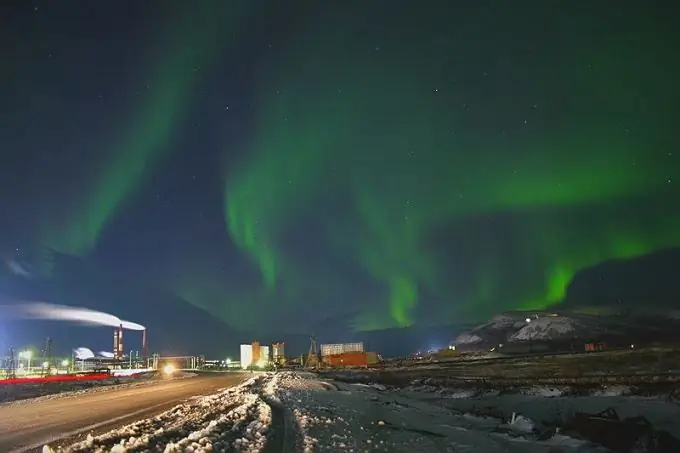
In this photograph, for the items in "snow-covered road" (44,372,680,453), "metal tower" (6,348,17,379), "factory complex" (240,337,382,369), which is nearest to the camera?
"snow-covered road" (44,372,680,453)

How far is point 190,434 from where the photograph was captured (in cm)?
1717

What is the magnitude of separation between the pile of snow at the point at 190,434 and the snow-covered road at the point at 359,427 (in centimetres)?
3

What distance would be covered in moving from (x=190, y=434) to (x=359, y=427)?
19.6 feet

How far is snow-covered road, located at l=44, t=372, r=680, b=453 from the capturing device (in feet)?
50.8

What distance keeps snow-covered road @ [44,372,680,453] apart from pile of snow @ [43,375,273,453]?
27 millimetres

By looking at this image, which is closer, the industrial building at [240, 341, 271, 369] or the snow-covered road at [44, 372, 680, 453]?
the snow-covered road at [44, 372, 680, 453]

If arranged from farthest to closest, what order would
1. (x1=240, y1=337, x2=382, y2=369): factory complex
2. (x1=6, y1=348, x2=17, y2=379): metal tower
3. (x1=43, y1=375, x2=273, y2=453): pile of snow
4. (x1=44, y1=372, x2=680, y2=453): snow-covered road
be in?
(x1=240, y1=337, x2=382, y2=369): factory complex → (x1=6, y1=348, x2=17, y2=379): metal tower → (x1=44, y1=372, x2=680, y2=453): snow-covered road → (x1=43, y1=375, x2=273, y2=453): pile of snow

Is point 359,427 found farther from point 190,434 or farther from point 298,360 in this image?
point 298,360

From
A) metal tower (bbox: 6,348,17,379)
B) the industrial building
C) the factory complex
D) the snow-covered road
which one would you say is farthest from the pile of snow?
the industrial building

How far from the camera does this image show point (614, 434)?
15.8 m

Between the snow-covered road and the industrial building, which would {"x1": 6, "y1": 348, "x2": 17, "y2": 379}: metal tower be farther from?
the snow-covered road

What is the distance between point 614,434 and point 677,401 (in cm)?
876

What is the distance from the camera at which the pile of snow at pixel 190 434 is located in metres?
15.0

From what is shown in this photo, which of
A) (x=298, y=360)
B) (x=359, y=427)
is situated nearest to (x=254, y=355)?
(x=298, y=360)
